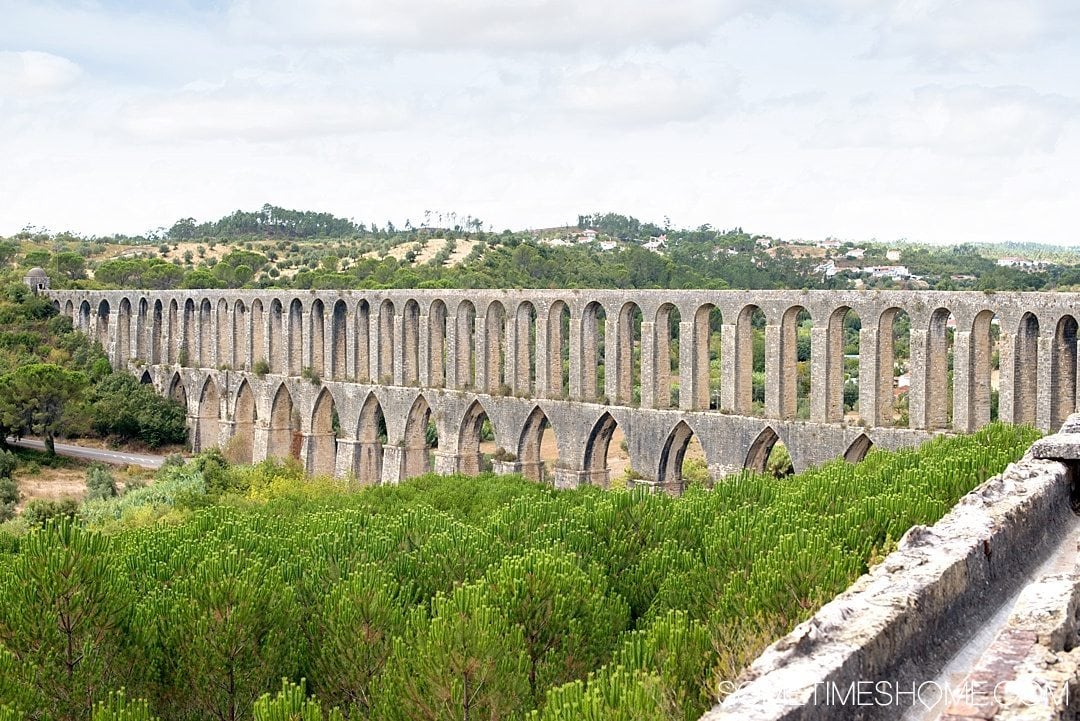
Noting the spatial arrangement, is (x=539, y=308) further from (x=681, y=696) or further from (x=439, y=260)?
(x=439, y=260)

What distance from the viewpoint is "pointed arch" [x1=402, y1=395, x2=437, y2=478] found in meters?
38.6

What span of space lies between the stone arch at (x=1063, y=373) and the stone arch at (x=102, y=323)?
46962 mm

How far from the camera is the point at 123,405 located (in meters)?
50.9

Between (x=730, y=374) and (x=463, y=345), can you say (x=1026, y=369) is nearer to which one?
(x=730, y=374)

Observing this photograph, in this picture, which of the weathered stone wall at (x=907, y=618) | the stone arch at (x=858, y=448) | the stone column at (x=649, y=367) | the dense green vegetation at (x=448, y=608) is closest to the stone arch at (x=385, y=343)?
the stone column at (x=649, y=367)

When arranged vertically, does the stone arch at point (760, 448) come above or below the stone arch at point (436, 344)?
below

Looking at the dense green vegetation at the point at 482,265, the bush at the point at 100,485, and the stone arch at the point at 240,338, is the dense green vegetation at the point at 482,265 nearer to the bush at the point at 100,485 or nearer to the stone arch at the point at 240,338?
the stone arch at the point at 240,338

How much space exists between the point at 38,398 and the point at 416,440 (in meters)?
17.7

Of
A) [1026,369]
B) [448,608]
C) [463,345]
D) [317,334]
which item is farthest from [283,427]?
[448,608]

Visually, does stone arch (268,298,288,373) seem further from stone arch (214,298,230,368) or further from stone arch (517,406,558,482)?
stone arch (517,406,558,482)

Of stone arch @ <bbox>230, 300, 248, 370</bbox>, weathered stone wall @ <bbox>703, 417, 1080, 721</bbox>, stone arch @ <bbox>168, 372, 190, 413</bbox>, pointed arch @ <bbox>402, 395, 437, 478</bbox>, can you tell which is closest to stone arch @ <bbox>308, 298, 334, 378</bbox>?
stone arch @ <bbox>230, 300, 248, 370</bbox>

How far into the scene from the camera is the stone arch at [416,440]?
38.6 m

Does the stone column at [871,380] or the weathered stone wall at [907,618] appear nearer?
the weathered stone wall at [907,618]

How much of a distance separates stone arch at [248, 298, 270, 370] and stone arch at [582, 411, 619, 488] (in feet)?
61.8
